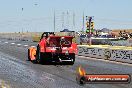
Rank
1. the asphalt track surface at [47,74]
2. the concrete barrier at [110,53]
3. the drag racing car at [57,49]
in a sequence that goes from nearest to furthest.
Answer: the asphalt track surface at [47,74] < the drag racing car at [57,49] < the concrete barrier at [110,53]

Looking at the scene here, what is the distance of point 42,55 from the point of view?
22219mm

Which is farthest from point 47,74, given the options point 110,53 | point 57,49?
point 110,53

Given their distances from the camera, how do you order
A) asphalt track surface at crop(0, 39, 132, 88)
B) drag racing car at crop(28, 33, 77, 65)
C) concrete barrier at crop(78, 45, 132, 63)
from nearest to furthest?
asphalt track surface at crop(0, 39, 132, 88)
drag racing car at crop(28, 33, 77, 65)
concrete barrier at crop(78, 45, 132, 63)

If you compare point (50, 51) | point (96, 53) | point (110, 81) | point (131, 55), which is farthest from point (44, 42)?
point (110, 81)

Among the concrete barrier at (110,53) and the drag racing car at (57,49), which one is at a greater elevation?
the drag racing car at (57,49)

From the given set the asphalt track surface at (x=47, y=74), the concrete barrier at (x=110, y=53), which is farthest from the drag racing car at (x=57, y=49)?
the concrete barrier at (x=110, y=53)

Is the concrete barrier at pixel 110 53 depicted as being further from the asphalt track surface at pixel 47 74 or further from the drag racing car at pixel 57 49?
the drag racing car at pixel 57 49

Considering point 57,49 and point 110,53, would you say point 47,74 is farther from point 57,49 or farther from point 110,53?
point 110,53

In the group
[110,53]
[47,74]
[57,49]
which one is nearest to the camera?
[47,74]

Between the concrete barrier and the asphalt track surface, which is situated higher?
the asphalt track surface

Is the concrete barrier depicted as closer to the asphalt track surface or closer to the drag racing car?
the asphalt track surface

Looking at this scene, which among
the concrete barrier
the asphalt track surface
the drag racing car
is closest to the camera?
the asphalt track surface

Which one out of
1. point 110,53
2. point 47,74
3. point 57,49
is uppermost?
point 57,49

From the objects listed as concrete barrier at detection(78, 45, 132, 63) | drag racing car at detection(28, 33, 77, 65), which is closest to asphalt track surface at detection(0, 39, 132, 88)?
drag racing car at detection(28, 33, 77, 65)
